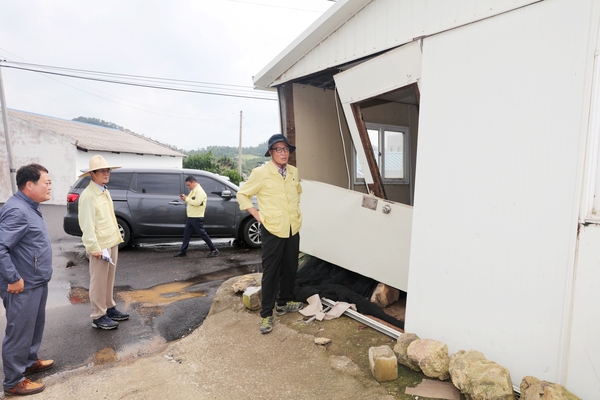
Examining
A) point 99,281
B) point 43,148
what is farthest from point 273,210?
point 43,148

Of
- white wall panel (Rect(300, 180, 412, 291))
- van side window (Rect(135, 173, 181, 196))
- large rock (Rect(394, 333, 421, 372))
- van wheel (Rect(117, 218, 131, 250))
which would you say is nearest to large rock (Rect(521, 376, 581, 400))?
large rock (Rect(394, 333, 421, 372))

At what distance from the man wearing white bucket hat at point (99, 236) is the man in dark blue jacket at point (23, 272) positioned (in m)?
0.73

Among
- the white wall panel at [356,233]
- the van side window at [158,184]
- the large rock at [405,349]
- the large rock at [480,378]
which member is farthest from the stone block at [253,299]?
the van side window at [158,184]

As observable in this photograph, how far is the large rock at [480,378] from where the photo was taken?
2545mm

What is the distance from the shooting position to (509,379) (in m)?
2.62

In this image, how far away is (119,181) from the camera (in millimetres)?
8391

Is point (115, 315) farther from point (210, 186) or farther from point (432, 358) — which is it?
point (210, 186)

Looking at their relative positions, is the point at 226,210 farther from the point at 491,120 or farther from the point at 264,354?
the point at 491,120

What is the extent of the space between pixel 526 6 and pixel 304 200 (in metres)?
3.33

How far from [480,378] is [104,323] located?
3881mm

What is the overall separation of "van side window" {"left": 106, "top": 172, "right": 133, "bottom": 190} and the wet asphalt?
1.41 meters

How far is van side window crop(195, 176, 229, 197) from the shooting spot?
8758 millimetres

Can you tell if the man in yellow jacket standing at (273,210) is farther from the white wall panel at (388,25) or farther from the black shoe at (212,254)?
the black shoe at (212,254)

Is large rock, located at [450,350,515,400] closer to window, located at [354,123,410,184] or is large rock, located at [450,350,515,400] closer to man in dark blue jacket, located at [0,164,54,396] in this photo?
man in dark blue jacket, located at [0,164,54,396]
